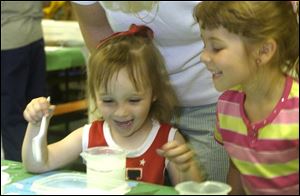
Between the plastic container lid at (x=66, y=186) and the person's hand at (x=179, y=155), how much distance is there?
65 mm

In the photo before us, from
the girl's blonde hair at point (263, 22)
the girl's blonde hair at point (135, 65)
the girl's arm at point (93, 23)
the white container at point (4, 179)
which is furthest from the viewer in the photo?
the girl's arm at point (93, 23)

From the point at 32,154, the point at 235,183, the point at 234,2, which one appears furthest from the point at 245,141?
the point at 32,154

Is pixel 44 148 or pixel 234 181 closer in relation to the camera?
pixel 234 181

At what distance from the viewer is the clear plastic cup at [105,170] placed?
70cm

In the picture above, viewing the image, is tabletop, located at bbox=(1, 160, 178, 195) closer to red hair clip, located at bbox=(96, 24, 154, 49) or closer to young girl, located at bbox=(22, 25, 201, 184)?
young girl, located at bbox=(22, 25, 201, 184)

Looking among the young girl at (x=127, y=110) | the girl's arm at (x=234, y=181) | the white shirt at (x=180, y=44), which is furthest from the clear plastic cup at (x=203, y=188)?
the white shirt at (x=180, y=44)

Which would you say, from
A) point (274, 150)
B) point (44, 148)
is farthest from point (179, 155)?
point (44, 148)

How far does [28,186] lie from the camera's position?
2.40 ft

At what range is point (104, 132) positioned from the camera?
35.7 inches

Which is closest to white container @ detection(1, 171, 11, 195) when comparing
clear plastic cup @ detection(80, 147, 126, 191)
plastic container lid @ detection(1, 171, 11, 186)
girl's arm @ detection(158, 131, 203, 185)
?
plastic container lid @ detection(1, 171, 11, 186)

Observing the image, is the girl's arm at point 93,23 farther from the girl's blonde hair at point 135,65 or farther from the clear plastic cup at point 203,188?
the clear plastic cup at point 203,188

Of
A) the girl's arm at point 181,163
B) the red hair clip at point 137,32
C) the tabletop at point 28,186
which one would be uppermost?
the red hair clip at point 137,32

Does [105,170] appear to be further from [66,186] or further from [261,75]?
[261,75]

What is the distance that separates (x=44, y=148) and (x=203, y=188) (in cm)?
29
